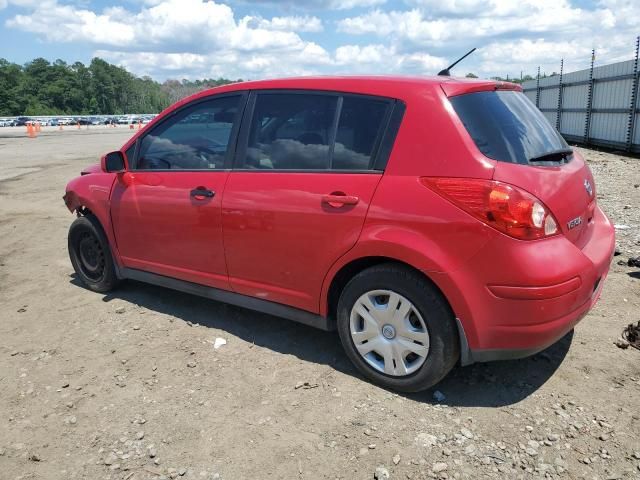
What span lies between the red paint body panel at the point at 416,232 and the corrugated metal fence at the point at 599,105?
13945 mm

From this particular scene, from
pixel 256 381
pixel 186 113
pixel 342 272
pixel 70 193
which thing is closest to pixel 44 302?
pixel 70 193

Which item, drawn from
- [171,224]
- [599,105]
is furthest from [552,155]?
[599,105]

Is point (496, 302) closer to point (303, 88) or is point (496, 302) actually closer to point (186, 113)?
point (303, 88)

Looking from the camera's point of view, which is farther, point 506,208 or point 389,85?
point 389,85

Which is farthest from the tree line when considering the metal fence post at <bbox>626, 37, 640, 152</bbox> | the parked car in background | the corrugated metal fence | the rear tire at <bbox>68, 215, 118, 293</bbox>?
the rear tire at <bbox>68, 215, 118, 293</bbox>

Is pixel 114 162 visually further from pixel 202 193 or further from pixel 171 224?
pixel 202 193

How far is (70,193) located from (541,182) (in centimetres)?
414

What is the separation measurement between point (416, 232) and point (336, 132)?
0.86 m

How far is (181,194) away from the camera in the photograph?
13.1 feet

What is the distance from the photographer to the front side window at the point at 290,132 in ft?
11.1

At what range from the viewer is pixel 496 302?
9.09 feet

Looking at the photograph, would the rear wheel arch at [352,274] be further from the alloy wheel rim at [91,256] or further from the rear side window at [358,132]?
the alloy wheel rim at [91,256]

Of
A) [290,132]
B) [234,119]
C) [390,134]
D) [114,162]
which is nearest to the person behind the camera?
[390,134]

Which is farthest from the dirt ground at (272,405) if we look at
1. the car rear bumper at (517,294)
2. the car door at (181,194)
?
the car door at (181,194)
